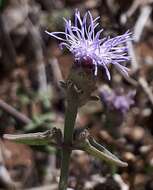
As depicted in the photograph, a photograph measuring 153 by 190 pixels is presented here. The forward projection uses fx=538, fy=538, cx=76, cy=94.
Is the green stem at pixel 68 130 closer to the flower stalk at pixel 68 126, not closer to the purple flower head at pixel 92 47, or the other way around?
the flower stalk at pixel 68 126

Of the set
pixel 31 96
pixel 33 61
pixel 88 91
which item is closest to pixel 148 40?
pixel 33 61

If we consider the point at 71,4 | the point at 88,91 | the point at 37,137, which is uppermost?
the point at 71,4

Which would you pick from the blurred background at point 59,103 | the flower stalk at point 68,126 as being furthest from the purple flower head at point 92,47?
the blurred background at point 59,103

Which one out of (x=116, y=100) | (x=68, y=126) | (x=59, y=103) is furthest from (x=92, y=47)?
(x=59, y=103)

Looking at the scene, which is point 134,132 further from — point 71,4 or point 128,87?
point 71,4

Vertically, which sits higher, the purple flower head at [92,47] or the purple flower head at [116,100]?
the purple flower head at [92,47]

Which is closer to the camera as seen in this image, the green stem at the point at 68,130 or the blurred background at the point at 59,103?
the green stem at the point at 68,130

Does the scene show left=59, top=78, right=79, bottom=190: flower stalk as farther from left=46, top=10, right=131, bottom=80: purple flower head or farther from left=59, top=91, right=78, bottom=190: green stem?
left=46, top=10, right=131, bottom=80: purple flower head
